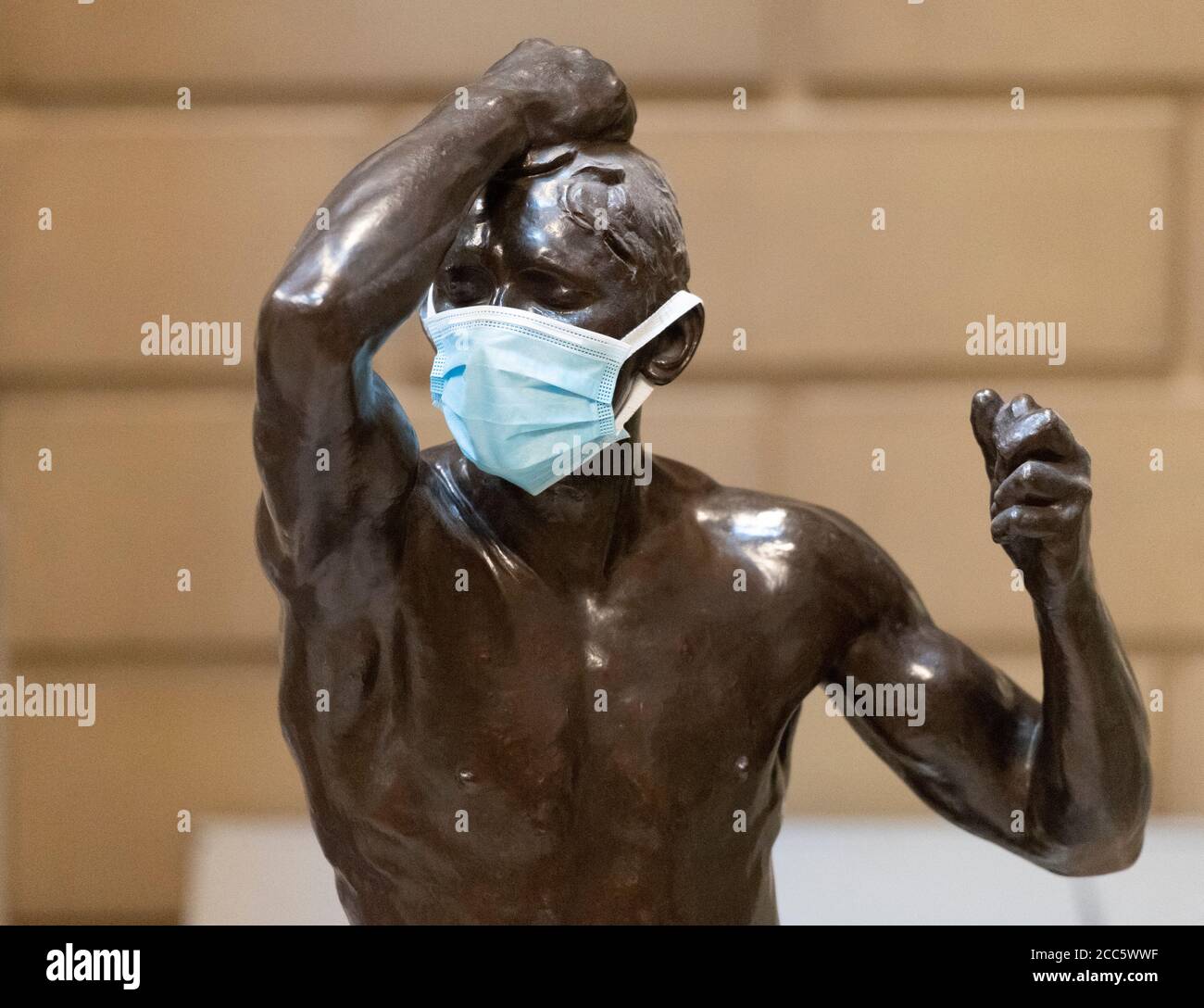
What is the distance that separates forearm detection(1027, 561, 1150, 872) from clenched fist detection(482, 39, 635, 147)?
55cm

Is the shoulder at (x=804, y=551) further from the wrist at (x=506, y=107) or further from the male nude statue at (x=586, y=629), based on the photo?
the wrist at (x=506, y=107)

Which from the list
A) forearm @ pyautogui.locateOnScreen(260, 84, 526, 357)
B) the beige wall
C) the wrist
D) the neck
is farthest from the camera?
the beige wall

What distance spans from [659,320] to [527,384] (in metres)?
0.13

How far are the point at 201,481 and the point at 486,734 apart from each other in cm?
110

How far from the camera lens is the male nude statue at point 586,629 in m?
1.28

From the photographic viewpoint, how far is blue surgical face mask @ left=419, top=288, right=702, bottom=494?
131cm

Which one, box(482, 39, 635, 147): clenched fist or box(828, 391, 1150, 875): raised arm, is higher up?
box(482, 39, 635, 147): clenched fist

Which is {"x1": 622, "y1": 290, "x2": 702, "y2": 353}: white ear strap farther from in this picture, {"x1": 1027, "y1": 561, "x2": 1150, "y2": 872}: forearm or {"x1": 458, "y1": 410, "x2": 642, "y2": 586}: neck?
{"x1": 1027, "y1": 561, "x2": 1150, "y2": 872}: forearm

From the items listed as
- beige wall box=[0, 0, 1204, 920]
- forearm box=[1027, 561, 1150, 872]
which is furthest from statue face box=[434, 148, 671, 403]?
beige wall box=[0, 0, 1204, 920]

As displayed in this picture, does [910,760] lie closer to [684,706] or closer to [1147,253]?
[684,706]

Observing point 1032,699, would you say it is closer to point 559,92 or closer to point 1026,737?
point 1026,737

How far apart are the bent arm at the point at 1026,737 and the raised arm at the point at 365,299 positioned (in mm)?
493

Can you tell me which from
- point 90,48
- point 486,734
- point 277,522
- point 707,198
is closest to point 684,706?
point 486,734

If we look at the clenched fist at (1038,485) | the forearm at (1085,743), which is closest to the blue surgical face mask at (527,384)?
the clenched fist at (1038,485)
